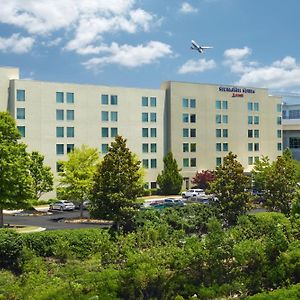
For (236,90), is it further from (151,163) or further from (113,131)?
(113,131)

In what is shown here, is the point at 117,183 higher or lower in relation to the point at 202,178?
lower

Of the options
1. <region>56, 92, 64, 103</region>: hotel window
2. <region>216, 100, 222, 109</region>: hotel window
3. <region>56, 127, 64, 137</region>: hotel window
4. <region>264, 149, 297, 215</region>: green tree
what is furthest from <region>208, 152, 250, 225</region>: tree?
<region>216, 100, 222, 109</region>: hotel window

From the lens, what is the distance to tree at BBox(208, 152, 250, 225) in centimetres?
3228

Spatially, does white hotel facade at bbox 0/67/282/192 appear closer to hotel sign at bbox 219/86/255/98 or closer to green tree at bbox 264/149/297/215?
hotel sign at bbox 219/86/255/98

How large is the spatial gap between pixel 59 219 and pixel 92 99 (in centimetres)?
2109

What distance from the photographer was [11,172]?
37.8m

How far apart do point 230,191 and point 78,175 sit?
1757 cm

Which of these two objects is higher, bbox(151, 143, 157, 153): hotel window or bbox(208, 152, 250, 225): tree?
bbox(151, 143, 157, 153): hotel window

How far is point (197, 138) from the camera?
73000 millimetres

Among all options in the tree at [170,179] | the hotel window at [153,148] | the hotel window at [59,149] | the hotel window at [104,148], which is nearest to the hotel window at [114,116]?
the hotel window at [104,148]

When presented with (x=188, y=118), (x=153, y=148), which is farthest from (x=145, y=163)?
(x=188, y=118)

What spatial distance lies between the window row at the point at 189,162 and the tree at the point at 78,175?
25.2 meters

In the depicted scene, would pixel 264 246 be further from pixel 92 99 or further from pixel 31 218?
pixel 92 99

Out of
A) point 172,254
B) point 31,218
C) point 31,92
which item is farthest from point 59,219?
point 172,254
